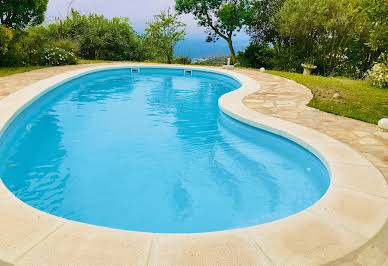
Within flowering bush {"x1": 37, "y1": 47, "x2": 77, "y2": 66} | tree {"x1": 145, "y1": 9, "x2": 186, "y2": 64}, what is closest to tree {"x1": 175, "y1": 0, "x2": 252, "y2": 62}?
tree {"x1": 145, "y1": 9, "x2": 186, "y2": 64}

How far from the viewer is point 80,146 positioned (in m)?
5.17

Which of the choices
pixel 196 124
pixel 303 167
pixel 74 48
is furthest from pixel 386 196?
pixel 74 48

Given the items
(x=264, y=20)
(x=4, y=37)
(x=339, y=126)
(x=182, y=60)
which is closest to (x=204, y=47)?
(x=182, y=60)

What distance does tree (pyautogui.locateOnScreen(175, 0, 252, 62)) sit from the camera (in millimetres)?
17188

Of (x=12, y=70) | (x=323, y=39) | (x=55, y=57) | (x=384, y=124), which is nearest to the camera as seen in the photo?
(x=384, y=124)

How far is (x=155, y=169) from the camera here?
14.5ft

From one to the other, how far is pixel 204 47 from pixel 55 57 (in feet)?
32.7

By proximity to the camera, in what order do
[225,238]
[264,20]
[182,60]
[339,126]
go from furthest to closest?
[264,20] < [182,60] < [339,126] < [225,238]

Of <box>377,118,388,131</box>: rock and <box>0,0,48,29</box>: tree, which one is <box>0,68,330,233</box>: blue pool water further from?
<box>0,0,48,29</box>: tree

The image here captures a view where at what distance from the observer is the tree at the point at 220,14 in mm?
17188

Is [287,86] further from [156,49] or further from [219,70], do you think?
[156,49]

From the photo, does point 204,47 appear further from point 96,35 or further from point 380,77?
point 380,77

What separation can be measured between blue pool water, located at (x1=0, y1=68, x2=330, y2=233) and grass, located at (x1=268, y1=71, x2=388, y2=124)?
2.05m

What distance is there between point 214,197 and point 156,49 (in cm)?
1347
